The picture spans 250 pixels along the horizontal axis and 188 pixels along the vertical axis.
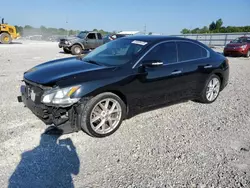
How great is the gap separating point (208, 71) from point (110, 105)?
2.50 meters

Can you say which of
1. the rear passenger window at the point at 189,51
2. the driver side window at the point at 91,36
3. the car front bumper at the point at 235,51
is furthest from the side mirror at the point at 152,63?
the car front bumper at the point at 235,51

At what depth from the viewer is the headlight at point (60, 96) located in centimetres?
299

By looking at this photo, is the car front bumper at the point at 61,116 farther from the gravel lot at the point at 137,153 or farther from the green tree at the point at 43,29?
the green tree at the point at 43,29

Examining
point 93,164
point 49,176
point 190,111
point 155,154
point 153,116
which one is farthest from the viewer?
point 190,111

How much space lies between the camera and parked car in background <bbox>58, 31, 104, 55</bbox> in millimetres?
14773

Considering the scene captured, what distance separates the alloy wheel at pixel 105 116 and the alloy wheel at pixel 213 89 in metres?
2.47

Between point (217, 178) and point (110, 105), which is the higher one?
point (110, 105)

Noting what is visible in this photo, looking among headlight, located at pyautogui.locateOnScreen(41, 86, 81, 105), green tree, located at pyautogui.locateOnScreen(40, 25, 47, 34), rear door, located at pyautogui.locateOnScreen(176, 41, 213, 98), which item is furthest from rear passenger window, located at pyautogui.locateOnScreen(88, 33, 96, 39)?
green tree, located at pyautogui.locateOnScreen(40, 25, 47, 34)

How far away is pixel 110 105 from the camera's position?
3482 millimetres

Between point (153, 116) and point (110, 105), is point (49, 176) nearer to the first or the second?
point (110, 105)

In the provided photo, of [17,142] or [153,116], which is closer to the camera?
[17,142]

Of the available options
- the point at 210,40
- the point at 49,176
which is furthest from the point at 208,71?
the point at 210,40

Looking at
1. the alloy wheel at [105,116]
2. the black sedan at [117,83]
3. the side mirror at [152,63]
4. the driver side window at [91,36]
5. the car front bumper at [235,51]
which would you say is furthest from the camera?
the driver side window at [91,36]

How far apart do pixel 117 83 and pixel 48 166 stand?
60.1 inches
